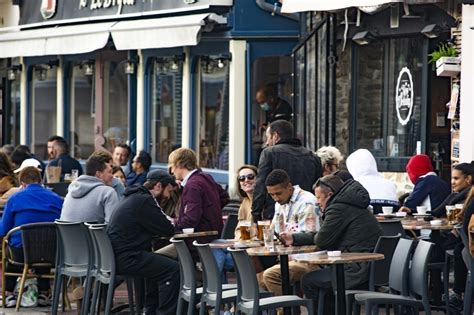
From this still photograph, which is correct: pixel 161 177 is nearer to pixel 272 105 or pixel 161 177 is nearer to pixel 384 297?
pixel 384 297

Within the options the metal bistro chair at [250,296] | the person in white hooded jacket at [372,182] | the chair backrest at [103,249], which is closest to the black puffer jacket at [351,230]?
the metal bistro chair at [250,296]

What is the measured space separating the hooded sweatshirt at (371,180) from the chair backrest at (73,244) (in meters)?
3.25

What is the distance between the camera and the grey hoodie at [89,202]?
15.1 meters

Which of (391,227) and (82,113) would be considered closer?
(391,227)

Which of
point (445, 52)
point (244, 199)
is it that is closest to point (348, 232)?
point (244, 199)

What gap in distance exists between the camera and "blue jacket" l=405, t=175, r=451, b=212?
16281 mm

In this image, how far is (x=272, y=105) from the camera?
80.3 feet

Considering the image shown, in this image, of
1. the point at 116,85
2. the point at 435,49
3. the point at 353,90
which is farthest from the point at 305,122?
the point at 116,85

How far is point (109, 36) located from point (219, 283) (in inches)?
581

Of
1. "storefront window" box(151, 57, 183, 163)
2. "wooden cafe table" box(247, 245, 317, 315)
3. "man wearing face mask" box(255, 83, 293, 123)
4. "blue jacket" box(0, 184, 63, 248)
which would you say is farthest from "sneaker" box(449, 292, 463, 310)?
"storefront window" box(151, 57, 183, 163)

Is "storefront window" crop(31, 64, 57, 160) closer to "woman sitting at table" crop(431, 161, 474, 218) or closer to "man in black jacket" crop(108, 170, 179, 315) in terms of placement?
"woman sitting at table" crop(431, 161, 474, 218)

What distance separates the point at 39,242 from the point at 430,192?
4139mm

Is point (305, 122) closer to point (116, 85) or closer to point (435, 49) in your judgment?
point (435, 49)

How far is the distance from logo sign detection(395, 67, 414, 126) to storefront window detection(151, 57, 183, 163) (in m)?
6.85
